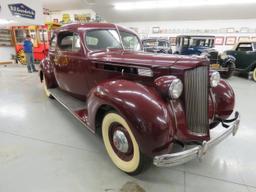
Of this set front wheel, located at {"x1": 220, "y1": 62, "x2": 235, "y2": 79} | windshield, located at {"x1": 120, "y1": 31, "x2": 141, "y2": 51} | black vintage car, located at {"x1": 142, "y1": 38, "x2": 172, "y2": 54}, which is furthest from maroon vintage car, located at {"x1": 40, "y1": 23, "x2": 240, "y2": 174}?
black vintage car, located at {"x1": 142, "y1": 38, "x2": 172, "y2": 54}

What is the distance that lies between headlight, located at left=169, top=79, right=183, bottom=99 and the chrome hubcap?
0.60 m

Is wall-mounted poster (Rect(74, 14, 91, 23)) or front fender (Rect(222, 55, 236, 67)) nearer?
front fender (Rect(222, 55, 236, 67))

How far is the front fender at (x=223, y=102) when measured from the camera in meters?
2.12

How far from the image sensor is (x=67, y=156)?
216 centimetres

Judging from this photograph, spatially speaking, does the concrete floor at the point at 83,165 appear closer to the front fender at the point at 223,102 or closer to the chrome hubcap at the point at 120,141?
the chrome hubcap at the point at 120,141

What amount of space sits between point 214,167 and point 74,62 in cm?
238

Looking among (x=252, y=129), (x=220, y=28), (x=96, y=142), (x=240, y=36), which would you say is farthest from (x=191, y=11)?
(x=96, y=142)

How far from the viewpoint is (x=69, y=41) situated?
3139mm

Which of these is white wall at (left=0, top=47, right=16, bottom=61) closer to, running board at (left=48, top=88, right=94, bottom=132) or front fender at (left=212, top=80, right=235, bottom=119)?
running board at (left=48, top=88, right=94, bottom=132)

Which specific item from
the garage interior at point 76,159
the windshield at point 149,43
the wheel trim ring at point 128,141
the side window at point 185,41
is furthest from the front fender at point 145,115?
the windshield at point 149,43

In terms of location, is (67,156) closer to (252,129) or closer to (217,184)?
(217,184)

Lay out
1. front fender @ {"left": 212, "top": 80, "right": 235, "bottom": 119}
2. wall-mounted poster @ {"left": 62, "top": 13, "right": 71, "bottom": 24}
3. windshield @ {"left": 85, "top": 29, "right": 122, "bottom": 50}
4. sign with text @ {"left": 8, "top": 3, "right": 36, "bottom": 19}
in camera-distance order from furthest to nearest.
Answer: wall-mounted poster @ {"left": 62, "top": 13, "right": 71, "bottom": 24}
sign with text @ {"left": 8, "top": 3, "right": 36, "bottom": 19}
windshield @ {"left": 85, "top": 29, "right": 122, "bottom": 50}
front fender @ {"left": 212, "top": 80, "right": 235, "bottom": 119}

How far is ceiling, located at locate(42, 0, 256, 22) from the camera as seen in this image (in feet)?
30.8

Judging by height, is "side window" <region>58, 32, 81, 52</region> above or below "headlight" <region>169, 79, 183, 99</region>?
above
